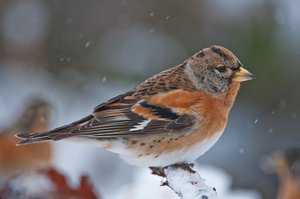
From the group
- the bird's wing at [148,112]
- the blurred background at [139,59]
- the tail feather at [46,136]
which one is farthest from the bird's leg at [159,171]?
the blurred background at [139,59]

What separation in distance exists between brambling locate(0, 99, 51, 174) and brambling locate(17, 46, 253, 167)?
3.98 ft

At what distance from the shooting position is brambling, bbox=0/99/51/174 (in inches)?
168

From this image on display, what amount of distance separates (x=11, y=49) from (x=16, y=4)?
0.57m

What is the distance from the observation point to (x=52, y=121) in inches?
198

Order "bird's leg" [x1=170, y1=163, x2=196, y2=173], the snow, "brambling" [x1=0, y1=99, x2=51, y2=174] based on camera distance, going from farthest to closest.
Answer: "brambling" [x1=0, y1=99, x2=51, y2=174]
"bird's leg" [x1=170, y1=163, x2=196, y2=173]
the snow

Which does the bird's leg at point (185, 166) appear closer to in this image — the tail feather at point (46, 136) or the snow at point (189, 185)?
the snow at point (189, 185)

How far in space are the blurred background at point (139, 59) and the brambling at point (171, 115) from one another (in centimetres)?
185

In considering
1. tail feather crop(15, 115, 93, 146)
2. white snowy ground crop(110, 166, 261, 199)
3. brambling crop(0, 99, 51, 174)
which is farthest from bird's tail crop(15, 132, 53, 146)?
brambling crop(0, 99, 51, 174)

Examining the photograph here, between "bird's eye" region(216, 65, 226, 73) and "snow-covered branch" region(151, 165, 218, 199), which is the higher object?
"bird's eye" region(216, 65, 226, 73)

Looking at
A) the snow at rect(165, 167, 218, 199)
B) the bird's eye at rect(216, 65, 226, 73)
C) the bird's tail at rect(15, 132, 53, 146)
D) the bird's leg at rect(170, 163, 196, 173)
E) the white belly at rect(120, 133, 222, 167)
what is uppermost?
the bird's eye at rect(216, 65, 226, 73)

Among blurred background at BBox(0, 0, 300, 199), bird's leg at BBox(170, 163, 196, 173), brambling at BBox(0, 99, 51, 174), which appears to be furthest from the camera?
blurred background at BBox(0, 0, 300, 199)

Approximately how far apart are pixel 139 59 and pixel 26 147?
206 centimetres

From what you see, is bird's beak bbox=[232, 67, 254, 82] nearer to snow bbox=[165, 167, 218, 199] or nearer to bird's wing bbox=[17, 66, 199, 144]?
A: bird's wing bbox=[17, 66, 199, 144]

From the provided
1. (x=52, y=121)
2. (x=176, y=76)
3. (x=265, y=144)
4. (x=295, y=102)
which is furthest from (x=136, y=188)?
(x=295, y=102)
